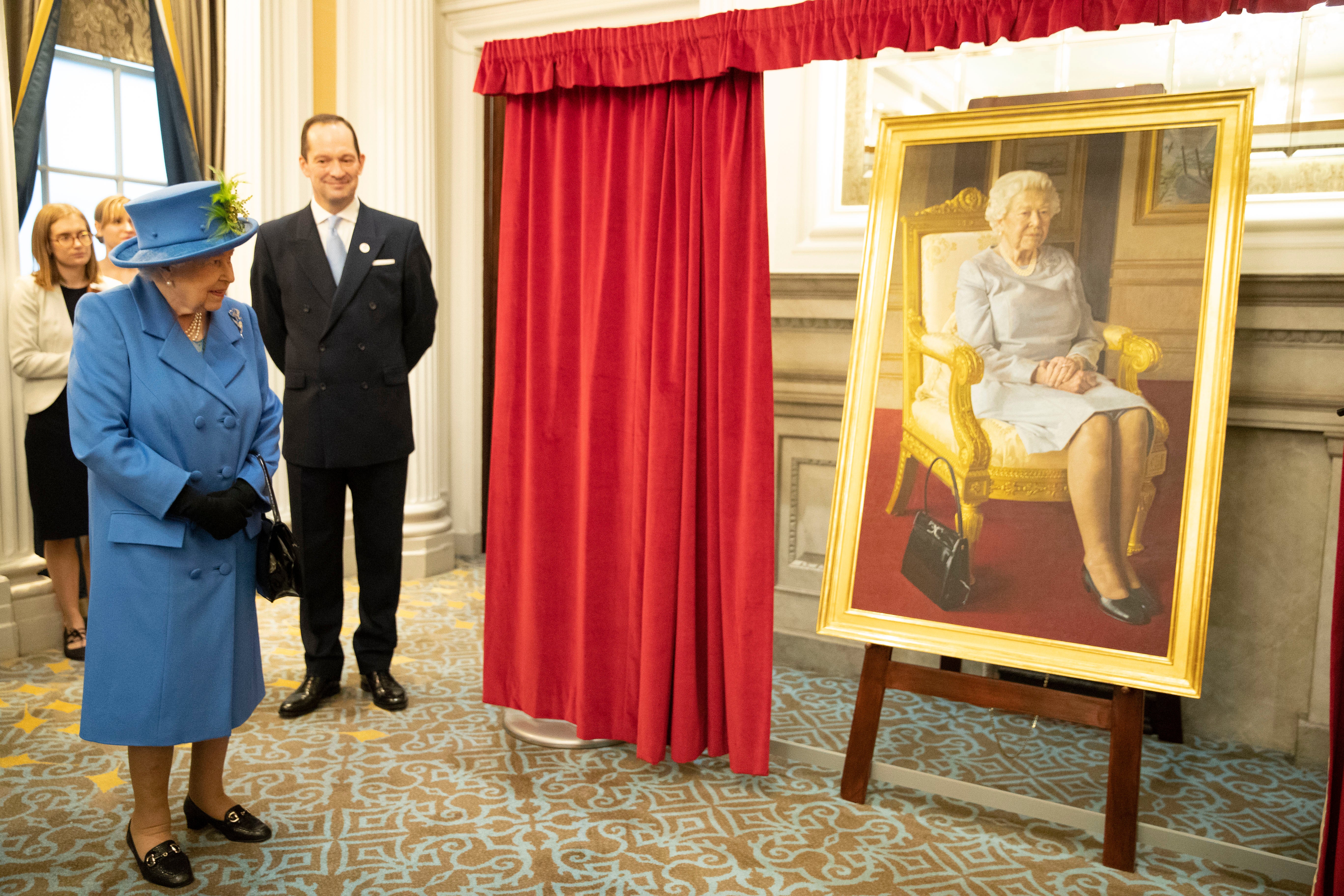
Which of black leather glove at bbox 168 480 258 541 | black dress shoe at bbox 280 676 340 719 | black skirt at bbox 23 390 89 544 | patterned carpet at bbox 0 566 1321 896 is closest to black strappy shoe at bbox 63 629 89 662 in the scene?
patterned carpet at bbox 0 566 1321 896

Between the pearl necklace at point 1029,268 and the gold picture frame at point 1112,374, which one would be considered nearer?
the gold picture frame at point 1112,374

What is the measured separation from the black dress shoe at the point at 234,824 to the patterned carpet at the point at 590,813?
26 millimetres

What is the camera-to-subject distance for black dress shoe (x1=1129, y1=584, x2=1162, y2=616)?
2275 mm

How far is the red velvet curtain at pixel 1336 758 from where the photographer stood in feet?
6.55

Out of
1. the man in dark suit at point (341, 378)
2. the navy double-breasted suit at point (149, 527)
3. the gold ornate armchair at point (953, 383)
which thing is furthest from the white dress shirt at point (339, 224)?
the gold ornate armchair at point (953, 383)

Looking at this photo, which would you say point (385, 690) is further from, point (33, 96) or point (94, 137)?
point (94, 137)

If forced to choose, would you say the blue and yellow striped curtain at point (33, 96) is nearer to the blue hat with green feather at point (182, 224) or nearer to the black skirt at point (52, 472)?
the black skirt at point (52, 472)

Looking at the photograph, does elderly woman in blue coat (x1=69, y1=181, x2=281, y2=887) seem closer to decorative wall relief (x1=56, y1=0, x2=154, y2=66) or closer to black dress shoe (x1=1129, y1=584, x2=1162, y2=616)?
black dress shoe (x1=1129, y1=584, x2=1162, y2=616)

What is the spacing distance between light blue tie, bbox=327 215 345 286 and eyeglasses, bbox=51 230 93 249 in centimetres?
109

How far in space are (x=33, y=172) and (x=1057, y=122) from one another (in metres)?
3.77

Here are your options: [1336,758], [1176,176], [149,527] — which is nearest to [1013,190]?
[1176,176]

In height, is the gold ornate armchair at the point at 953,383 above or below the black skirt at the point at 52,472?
above

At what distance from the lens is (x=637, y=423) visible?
2678 millimetres

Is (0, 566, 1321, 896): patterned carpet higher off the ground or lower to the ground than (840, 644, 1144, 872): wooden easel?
lower
